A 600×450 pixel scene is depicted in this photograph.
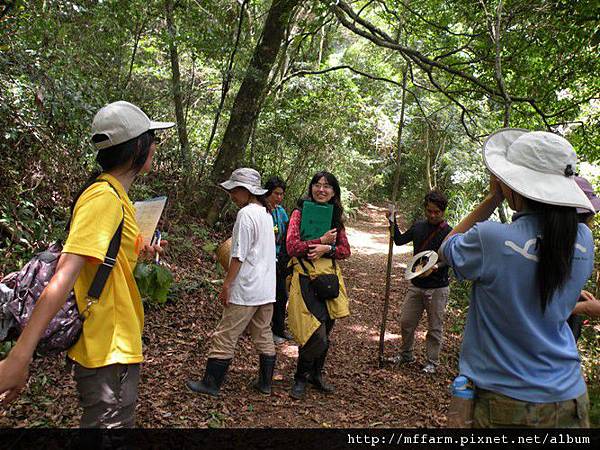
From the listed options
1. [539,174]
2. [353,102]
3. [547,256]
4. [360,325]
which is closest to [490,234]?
[547,256]

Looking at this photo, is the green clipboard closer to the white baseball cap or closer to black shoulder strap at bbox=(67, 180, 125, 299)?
the white baseball cap

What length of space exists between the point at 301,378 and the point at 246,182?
78.7 inches

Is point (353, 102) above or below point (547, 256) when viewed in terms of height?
above

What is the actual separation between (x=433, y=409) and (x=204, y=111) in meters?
8.37

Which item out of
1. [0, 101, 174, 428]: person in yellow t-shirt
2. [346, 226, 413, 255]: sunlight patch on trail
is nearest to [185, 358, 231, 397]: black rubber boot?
[0, 101, 174, 428]: person in yellow t-shirt

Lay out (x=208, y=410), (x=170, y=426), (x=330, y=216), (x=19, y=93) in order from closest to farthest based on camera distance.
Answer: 1. (x=170, y=426)
2. (x=208, y=410)
3. (x=330, y=216)
4. (x=19, y=93)

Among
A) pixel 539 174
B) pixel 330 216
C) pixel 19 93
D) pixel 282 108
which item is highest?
pixel 282 108

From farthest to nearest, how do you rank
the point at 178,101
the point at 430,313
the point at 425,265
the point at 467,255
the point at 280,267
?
the point at 178,101 < the point at 280,267 < the point at 430,313 < the point at 425,265 < the point at 467,255

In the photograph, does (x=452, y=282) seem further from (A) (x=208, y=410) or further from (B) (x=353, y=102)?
(A) (x=208, y=410)

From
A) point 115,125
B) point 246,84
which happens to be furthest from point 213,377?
point 246,84


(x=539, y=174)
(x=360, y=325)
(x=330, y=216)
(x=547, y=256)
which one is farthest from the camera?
(x=360, y=325)

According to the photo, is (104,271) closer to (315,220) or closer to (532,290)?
(532,290)

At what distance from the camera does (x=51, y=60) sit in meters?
5.09

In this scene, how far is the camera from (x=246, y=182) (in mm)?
4172
